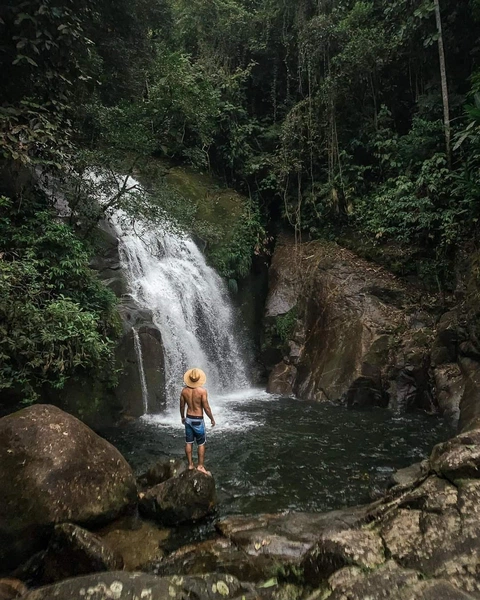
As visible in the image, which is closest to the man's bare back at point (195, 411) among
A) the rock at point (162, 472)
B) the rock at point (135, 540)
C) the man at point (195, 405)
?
the man at point (195, 405)

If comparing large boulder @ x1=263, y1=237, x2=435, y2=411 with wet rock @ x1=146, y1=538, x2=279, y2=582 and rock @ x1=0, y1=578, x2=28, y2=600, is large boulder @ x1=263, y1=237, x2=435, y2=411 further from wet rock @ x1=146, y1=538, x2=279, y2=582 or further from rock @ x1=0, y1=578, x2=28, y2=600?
rock @ x1=0, y1=578, x2=28, y2=600

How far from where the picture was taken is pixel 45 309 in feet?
23.1

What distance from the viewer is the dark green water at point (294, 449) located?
20.0 ft

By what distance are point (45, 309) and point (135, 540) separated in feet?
13.0

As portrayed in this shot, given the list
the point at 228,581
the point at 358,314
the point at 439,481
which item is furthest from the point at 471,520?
the point at 358,314

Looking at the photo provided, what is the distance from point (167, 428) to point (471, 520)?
6889 mm

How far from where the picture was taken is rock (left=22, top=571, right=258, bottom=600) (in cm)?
305

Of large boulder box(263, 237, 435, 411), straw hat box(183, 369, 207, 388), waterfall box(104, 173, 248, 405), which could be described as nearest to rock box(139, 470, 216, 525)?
straw hat box(183, 369, 207, 388)

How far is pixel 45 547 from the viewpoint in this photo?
455 cm

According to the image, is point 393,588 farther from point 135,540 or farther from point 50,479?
point 50,479

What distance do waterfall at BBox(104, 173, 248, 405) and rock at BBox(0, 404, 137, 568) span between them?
17.4 feet

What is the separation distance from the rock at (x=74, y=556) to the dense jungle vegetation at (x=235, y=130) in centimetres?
285

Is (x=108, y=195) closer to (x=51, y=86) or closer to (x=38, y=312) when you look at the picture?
(x=51, y=86)

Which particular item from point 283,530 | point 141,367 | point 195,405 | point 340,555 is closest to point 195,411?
point 195,405
